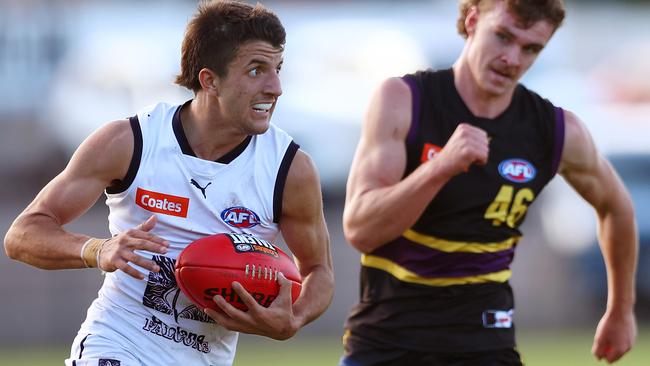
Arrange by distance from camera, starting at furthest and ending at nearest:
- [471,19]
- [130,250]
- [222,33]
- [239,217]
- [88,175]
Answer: [471,19]
[222,33]
[239,217]
[88,175]
[130,250]

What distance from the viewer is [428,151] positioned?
5.57m

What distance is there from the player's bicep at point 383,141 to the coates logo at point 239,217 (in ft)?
1.40

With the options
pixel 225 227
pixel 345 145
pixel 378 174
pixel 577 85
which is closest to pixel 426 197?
pixel 378 174

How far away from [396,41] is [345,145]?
9.79ft

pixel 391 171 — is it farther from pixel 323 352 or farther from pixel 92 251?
pixel 323 352

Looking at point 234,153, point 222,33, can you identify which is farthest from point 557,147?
point 222,33

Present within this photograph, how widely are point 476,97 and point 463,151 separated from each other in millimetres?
776

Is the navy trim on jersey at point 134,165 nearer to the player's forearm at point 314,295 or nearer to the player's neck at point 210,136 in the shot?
the player's neck at point 210,136

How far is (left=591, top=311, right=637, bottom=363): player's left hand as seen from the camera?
614 cm

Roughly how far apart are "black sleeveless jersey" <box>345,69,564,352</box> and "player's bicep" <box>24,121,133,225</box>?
1.17 meters

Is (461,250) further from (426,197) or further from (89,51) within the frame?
(89,51)

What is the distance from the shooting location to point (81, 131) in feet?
61.8

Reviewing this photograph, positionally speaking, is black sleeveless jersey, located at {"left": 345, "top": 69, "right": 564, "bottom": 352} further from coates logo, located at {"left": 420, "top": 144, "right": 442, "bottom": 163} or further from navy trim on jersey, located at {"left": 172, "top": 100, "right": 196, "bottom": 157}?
navy trim on jersey, located at {"left": 172, "top": 100, "right": 196, "bottom": 157}

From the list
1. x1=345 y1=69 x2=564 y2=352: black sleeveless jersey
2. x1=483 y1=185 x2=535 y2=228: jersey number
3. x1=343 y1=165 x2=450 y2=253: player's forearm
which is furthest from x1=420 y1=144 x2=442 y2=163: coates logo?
x1=483 y1=185 x2=535 y2=228: jersey number
